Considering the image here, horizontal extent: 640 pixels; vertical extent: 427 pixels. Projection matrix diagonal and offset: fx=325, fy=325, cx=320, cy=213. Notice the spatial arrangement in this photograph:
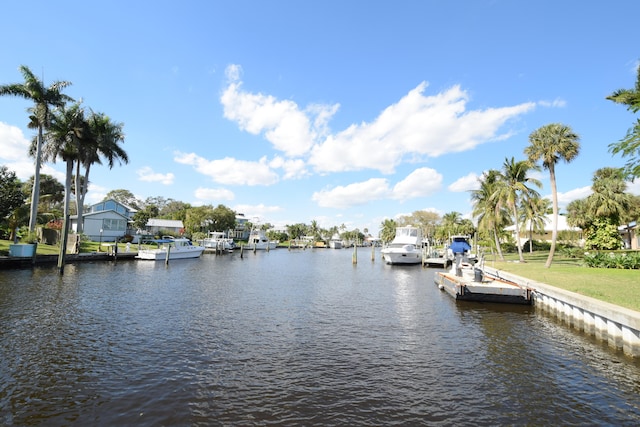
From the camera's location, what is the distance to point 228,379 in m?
8.91

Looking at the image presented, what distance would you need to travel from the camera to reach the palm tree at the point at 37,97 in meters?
33.2

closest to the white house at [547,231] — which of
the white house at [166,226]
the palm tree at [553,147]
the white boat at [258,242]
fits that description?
the palm tree at [553,147]

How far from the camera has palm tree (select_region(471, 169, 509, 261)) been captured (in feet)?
130

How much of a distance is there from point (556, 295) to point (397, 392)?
1182 centimetres

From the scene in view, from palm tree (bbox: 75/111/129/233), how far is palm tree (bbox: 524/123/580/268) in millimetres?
49033

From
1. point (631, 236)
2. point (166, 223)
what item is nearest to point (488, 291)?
point (631, 236)

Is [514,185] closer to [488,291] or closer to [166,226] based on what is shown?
[488,291]

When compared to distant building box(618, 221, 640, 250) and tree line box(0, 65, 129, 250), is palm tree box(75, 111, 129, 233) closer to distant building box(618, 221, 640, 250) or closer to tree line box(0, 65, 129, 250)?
tree line box(0, 65, 129, 250)

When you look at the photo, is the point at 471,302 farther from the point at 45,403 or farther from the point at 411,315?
the point at 45,403

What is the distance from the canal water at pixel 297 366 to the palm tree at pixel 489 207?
81.3 ft

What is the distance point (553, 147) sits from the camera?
27.8 m

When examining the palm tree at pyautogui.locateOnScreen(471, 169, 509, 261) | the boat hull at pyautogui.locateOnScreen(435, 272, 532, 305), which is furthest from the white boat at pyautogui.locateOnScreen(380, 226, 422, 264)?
the boat hull at pyautogui.locateOnScreen(435, 272, 532, 305)

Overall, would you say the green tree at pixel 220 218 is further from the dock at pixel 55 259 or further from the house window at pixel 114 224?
the dock at pixel 55 259

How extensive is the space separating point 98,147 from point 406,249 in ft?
145
